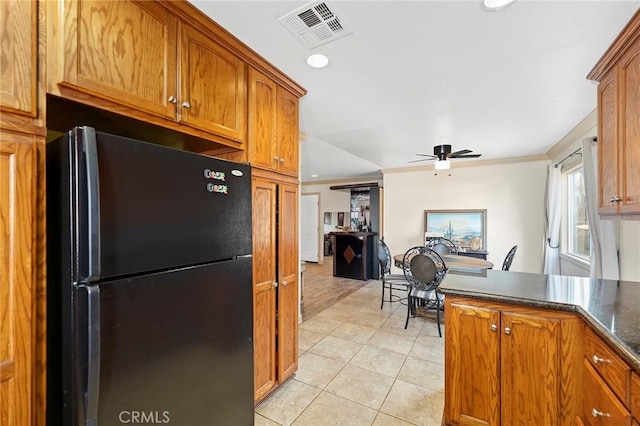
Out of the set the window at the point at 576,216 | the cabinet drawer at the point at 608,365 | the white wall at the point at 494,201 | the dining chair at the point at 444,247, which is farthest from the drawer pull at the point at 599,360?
the white wall at the point at 494,201

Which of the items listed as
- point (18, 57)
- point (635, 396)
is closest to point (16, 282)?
point (18, 57)

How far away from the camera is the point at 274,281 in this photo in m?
2.05

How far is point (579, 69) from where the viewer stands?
6.59 ft

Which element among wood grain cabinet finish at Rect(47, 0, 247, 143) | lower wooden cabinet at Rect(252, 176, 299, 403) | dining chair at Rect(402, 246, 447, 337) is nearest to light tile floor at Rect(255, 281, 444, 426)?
lower wooden cabinet at Rect(252, 176, 299, 403)

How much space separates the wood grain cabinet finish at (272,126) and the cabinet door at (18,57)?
1043 mm

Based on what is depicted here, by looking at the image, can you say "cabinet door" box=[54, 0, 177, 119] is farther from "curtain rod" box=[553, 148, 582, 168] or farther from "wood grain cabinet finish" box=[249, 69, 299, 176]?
"curtain rod" box=[553, 148, 582, 168]

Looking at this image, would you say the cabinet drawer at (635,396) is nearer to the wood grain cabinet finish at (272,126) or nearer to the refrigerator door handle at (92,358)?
the refrigerator door handle at (92,358)

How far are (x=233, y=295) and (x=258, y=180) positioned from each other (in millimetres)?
794

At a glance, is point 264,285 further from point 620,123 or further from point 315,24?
point 620,123

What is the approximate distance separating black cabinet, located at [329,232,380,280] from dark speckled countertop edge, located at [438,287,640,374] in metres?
4.46

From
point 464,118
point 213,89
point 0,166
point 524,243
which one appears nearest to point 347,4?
point 213,89

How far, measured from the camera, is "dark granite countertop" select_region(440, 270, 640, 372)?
114cm

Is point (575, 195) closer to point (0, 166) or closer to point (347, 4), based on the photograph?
point (347, 4)

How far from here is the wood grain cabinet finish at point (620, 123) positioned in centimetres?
150
